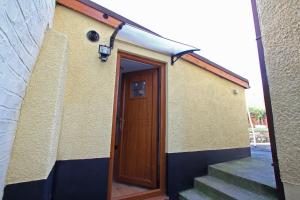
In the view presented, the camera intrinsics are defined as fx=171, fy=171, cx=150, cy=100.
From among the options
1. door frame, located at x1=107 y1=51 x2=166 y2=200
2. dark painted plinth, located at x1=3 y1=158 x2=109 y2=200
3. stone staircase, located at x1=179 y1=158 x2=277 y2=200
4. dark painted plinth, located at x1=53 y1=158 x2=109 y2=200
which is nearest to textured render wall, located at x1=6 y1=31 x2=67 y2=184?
dark painted plinth, located at x1=3 y1=158 x2=109 y2=200

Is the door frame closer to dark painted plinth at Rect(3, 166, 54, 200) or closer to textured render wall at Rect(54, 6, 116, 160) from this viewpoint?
textured render wall at Rect(54, 6, 116, 160)

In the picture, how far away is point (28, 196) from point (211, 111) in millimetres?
3245

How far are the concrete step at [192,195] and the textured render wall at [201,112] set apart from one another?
2.15 feet

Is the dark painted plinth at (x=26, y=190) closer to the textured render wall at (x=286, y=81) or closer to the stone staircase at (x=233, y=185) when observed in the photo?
the textured render wall at (x=286, y=81)

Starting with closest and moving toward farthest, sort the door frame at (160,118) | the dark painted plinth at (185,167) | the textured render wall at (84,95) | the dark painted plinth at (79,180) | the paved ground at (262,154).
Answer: the dark painted plinth at (79,180), the textured render wall at (84,95), the door frame at (160,118), the dark painted plinth at (185,167), the paved ground at (262,154)

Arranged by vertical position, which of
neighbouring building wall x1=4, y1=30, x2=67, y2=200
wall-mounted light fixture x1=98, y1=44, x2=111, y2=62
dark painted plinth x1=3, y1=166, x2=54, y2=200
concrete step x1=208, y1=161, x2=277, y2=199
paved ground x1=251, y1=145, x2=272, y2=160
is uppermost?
wall-mounted light fixture x1=98, y1=44, x2=111, y2=62

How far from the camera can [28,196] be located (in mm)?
1313

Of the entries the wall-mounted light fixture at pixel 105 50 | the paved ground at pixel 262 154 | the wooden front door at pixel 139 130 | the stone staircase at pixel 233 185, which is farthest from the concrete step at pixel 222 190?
Result: the wall-mounted light fixture at pixel 105 50

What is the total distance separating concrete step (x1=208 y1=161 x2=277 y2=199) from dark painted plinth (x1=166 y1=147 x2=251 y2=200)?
8.0 inches

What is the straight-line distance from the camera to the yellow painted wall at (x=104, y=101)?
6.69 feet

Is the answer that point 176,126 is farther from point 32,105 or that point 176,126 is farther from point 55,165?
point 32,105

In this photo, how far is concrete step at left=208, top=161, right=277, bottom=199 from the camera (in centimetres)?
220

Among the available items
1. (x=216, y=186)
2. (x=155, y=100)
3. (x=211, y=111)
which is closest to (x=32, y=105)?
(x=155, y=100)

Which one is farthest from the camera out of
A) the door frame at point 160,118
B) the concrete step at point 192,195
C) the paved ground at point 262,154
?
the paved ground at point 262,154
